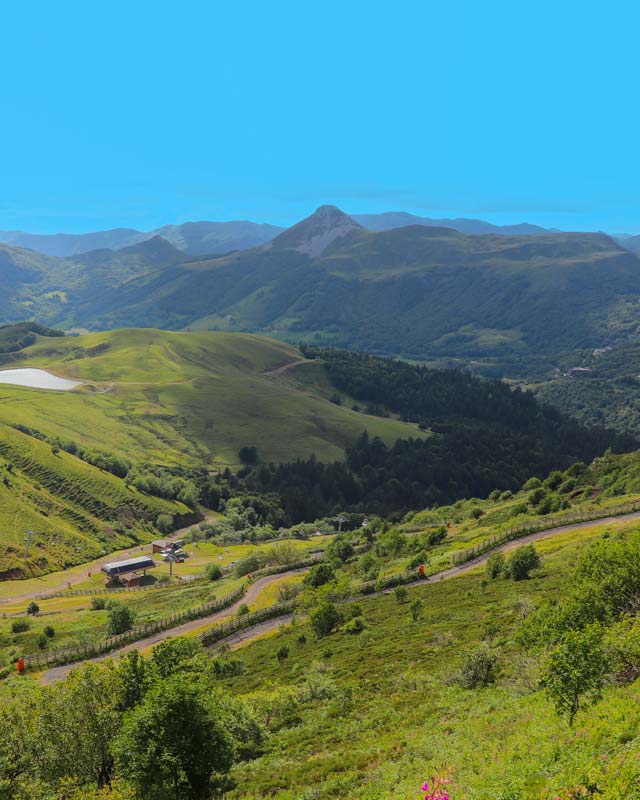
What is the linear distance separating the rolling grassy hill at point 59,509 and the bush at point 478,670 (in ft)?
394

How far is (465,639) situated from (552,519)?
4816 cm

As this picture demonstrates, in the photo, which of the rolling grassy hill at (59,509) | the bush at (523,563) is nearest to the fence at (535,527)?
the bush at (523,563)

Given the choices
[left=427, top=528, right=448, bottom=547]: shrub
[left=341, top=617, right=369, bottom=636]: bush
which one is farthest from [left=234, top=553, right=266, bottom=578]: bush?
[left=341, top=617, right=369, bottom=636]: bush

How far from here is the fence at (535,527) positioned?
268 feet

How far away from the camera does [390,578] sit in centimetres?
8100

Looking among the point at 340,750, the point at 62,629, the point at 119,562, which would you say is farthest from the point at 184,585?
the point at 340,750

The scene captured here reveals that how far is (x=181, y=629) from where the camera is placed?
80750mm

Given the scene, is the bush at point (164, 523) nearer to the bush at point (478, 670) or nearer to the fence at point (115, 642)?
the fence at point (115, 642)

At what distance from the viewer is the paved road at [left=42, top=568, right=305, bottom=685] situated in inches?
2800

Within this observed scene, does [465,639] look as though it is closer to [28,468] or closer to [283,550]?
[283,550]

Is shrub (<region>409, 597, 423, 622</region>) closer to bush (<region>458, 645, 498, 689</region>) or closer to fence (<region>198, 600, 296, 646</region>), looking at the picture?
bush (<region>458, 645, 498, 689</region>)

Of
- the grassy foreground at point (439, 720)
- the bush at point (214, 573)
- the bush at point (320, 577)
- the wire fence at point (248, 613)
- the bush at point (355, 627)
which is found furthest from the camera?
the bush at point (214, 573)

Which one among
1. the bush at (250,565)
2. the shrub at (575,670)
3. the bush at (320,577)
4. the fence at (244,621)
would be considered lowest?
the bush at (250,565)

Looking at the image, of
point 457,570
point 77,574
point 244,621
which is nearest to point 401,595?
point 457,570
